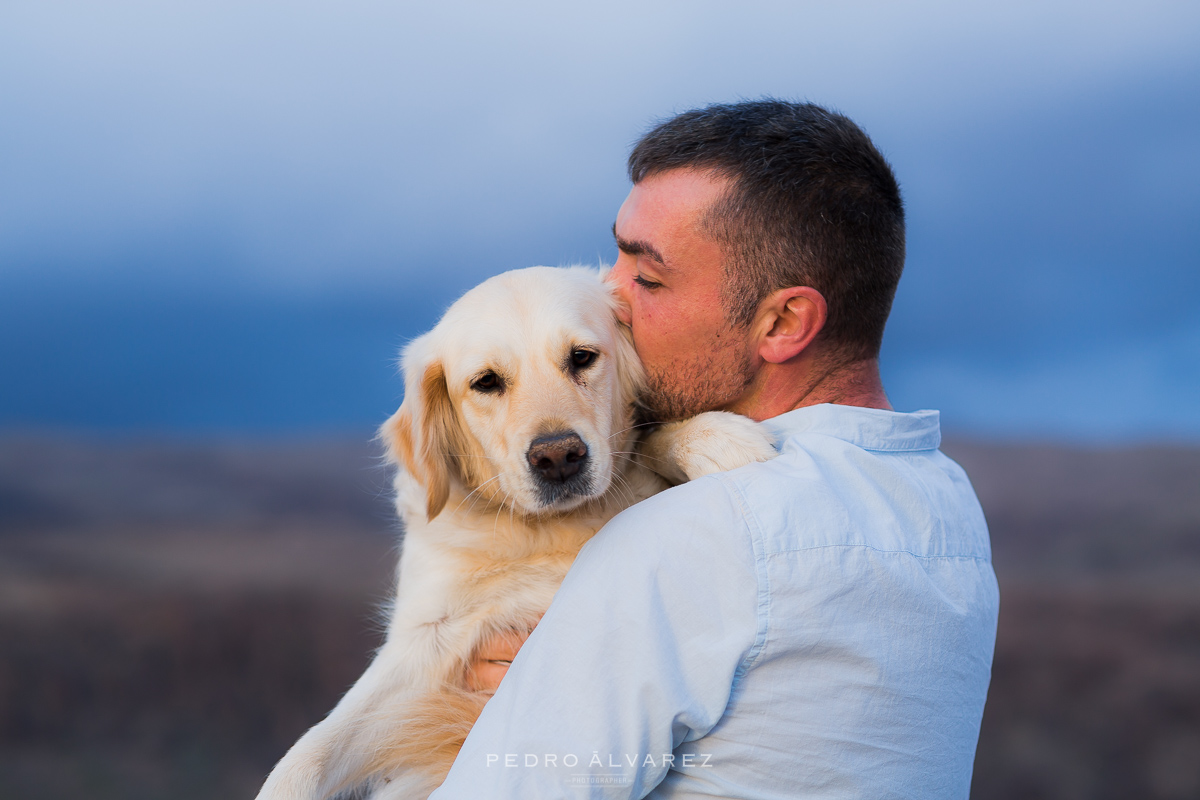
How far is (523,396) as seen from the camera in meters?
2.05

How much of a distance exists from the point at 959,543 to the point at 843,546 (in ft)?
1.26

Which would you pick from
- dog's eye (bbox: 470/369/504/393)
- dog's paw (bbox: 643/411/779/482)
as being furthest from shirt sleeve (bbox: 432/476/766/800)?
dog's eye (bbox: 470/369/504/393)

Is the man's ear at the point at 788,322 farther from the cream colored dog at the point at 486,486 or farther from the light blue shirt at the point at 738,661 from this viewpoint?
the light blue shirt at the point at 738,661

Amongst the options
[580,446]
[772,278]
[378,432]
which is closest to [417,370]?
[378,432]

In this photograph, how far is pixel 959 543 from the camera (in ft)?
5.25

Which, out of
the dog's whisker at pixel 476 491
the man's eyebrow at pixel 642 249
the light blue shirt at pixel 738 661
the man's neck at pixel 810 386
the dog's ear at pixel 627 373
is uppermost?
the man's eyebrow at pixel 642 249

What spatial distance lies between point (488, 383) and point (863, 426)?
0.91 m

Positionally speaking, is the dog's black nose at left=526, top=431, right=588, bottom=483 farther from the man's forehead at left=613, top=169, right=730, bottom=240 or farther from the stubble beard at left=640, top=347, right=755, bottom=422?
the man's forehead at left=613, top=169, right=730, bottom=240

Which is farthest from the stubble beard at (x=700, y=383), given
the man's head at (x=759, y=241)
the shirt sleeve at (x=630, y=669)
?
the shirt sleeve at (x=630, y=669)

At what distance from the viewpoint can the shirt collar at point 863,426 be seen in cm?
168

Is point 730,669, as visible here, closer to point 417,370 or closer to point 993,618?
point 993,618

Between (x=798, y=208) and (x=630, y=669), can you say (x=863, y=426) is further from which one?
(x=630, y=669)

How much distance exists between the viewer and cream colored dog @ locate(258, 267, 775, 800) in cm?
195

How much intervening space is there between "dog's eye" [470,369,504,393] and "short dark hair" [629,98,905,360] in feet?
2.00
